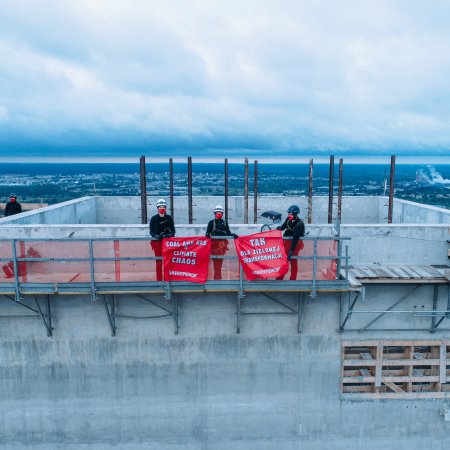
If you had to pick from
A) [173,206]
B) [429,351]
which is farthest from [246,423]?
[173,206]

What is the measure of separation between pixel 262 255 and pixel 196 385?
383cm

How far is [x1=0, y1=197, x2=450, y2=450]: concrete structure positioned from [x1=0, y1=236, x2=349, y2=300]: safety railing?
0.93m

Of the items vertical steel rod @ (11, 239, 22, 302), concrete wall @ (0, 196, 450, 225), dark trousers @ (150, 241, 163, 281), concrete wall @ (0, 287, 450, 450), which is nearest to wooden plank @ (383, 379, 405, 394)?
concrete wall @ (0, 287, 450, 450)

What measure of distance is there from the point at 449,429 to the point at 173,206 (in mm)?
14008

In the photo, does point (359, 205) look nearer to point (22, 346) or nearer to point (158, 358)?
point (158, 358)

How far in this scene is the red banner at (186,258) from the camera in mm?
8461

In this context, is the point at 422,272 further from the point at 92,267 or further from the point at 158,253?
the point at 92,267

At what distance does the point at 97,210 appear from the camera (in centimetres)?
1942

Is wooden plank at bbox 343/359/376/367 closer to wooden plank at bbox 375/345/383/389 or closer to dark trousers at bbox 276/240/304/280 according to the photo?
wooden plank at bbox 375/345/383/389

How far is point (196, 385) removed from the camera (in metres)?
9.81

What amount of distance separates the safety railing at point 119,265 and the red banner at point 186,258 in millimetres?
185

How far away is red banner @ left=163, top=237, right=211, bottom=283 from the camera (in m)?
8.46

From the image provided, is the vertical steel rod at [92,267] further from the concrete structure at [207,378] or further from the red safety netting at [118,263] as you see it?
the concrete structure at [207,378]

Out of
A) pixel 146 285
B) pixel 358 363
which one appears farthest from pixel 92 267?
pixel 358 363
